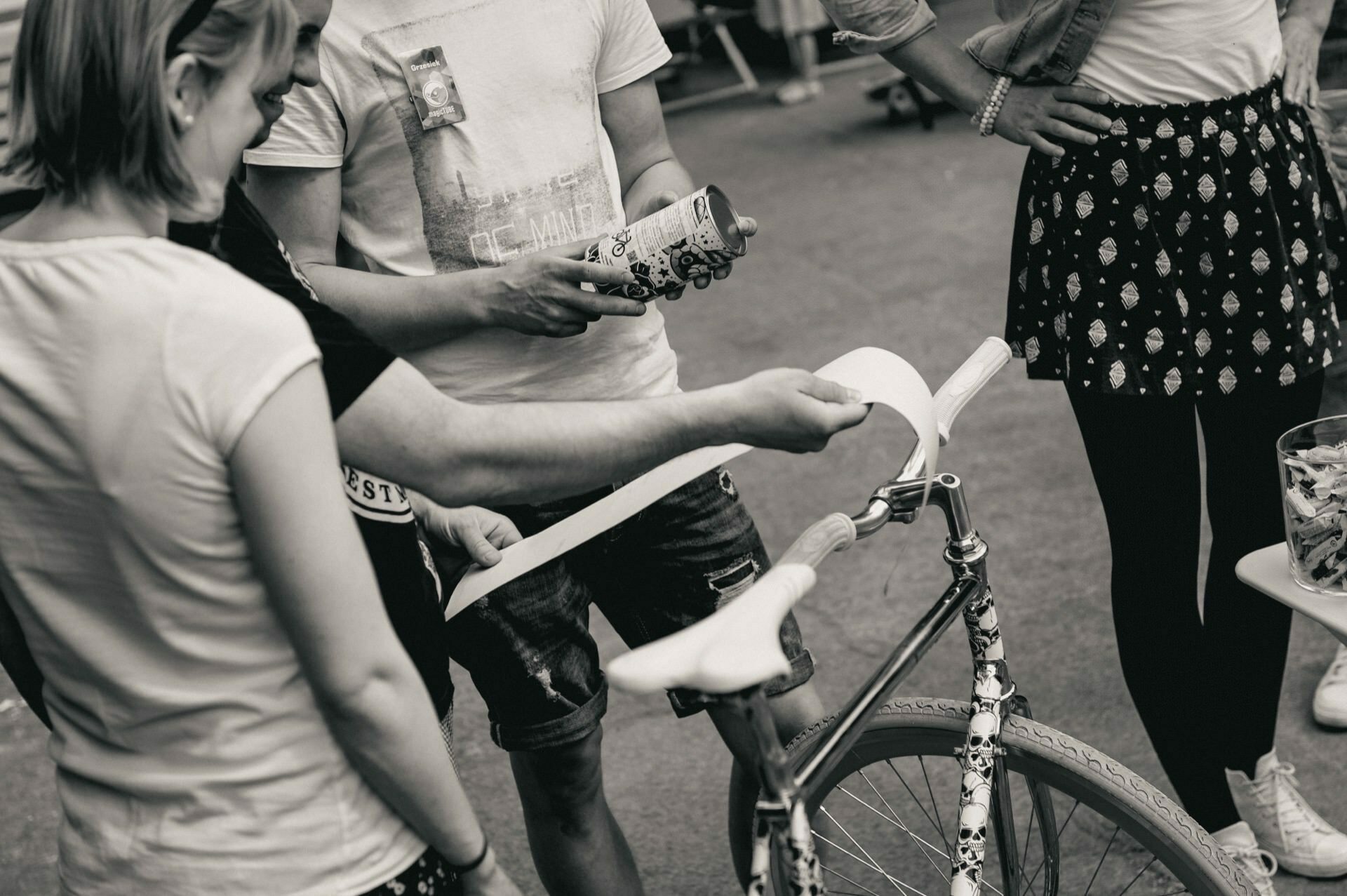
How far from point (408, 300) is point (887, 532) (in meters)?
2.33

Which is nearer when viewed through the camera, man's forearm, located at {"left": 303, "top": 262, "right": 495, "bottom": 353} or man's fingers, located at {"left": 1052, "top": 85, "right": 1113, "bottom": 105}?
man's forearm, located at {"left": 303, "top": 262, "right": 495, "bottom": 353}

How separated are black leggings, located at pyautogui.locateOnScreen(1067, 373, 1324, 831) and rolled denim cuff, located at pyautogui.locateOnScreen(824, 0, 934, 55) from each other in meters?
0.66

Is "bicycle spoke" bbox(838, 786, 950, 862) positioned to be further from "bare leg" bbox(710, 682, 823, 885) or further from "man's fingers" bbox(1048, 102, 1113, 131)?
"man's fingers" bbox(1048, 102, 1113, 131)

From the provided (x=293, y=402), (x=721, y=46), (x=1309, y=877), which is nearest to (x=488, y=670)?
(x=293, y=402)

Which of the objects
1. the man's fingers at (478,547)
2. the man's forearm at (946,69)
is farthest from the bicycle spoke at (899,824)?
the man's forearm at (946,69)

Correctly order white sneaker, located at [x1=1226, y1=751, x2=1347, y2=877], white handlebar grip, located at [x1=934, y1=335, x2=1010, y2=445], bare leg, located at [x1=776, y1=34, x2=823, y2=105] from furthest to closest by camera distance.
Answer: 1. bare leg, located at [x1=776, y1=34, x2=823, y2=105]
2. white sneaker, located at [x1=1226, y1=751, x2=1347, y2=877]
3. white handlebar grip, located at [x1=934, y1=335, x2=1010, y2=445]

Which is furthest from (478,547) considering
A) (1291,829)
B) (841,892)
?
(1291,829)

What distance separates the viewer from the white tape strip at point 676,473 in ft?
5.13

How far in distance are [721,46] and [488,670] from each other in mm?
9214

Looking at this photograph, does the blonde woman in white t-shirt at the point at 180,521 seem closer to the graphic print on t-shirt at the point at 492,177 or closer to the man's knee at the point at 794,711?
the graphic print on t-shirt at the point at 492,177

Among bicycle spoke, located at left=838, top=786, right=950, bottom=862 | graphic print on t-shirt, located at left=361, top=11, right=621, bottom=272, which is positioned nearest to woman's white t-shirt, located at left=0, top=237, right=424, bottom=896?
graphic print on t-shirt, located at left=361, top=11, right=621, bottom=272

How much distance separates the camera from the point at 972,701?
1.76m

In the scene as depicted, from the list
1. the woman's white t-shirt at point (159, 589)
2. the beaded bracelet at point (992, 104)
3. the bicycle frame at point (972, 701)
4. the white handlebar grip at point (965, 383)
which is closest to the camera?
the woman's white t-shirt at point (159, 589)

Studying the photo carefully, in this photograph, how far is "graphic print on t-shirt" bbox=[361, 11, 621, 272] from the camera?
6.28 feet
